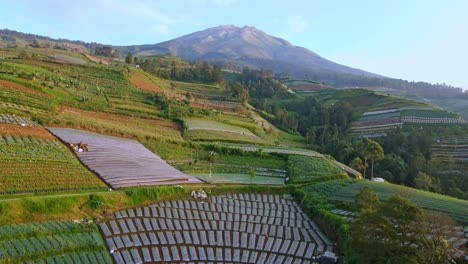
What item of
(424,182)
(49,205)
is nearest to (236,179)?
(49,205)

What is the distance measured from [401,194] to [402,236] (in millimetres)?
16935

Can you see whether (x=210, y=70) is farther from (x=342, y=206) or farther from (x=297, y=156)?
(x=342, y=206)

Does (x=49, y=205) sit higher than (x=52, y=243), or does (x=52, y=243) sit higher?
(x=49, y=205)

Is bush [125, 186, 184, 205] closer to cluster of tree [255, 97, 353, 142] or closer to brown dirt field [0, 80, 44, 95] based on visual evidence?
brown dirt field [0, 80, 44, 95]

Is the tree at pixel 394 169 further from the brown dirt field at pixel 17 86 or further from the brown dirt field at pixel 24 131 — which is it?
the brown dirt field at pixel 17 86

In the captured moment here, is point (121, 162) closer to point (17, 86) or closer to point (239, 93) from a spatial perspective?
point (17, 86)

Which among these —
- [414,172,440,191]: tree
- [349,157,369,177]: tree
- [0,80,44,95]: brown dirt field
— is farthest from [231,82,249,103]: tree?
[414,172,440,191]: tree

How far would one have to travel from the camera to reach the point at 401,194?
3566 cm

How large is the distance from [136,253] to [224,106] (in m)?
68.0

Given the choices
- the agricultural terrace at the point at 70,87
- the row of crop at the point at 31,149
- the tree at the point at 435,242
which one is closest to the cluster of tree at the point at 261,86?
the agricultural terrace at the point at 70,87

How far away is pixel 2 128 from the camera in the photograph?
127ft

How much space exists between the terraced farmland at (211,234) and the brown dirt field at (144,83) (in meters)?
54.6

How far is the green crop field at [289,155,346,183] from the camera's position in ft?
147

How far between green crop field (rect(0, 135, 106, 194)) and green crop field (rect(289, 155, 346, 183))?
21569mm
